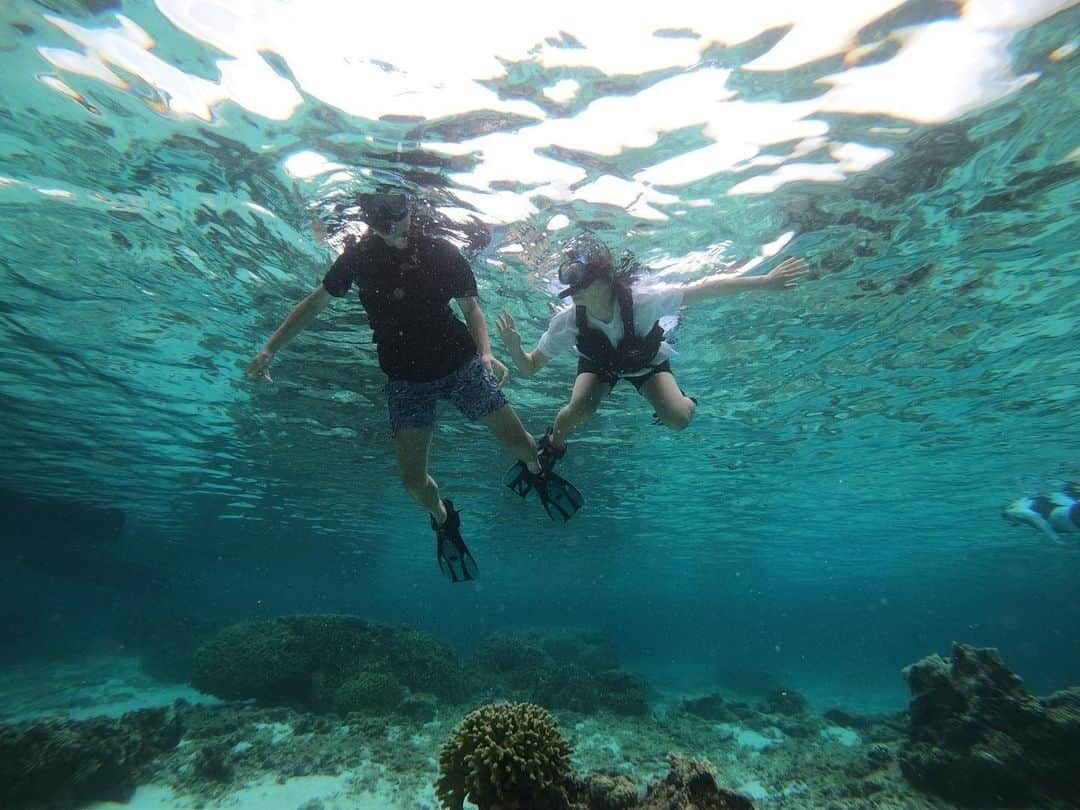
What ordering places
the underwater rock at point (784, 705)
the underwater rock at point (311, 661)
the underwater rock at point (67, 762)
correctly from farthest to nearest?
the underwater rock at point (784, 705)
the underwater rock at point (311, 661)
the underwater rock at point (67, 762)

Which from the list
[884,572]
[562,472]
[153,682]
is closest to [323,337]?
[562,472]

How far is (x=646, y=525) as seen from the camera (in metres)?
36.9

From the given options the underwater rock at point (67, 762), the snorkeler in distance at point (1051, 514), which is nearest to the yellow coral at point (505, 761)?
the underwater rock at point (67, 762)

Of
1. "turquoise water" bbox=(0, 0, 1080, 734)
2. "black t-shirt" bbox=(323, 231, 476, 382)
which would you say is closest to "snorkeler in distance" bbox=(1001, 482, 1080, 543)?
"turquoise water" bbox=(0, 0, 1080, 734)

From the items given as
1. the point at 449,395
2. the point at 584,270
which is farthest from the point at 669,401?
the point at 449,395

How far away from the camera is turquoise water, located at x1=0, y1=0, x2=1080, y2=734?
21.5 feet

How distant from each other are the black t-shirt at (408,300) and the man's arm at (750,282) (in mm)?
3275

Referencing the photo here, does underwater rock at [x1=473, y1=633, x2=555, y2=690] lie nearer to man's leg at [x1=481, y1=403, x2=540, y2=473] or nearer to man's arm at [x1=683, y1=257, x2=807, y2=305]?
man's leg at [x1=481, y1=403, x2=540, y2=473]

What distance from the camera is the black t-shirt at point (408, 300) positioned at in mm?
5688

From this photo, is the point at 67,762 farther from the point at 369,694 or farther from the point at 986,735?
the point at 986,735

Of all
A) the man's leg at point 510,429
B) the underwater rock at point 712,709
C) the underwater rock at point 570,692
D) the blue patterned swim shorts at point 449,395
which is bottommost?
the underwater rock at point 712,709

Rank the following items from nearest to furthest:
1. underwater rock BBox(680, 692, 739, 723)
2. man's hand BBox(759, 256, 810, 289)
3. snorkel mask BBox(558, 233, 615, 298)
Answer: man's hand BBox(759, 256, 810, 289) → snorkel mask BBox(558, 233, 615, 298) → underwater rock BBox(680, 692, 739, 723)

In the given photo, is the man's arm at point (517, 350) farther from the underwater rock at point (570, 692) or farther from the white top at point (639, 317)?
the underwater rock at point (570, 692)

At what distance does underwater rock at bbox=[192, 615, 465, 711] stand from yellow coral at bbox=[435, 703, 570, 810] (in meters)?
13.0
